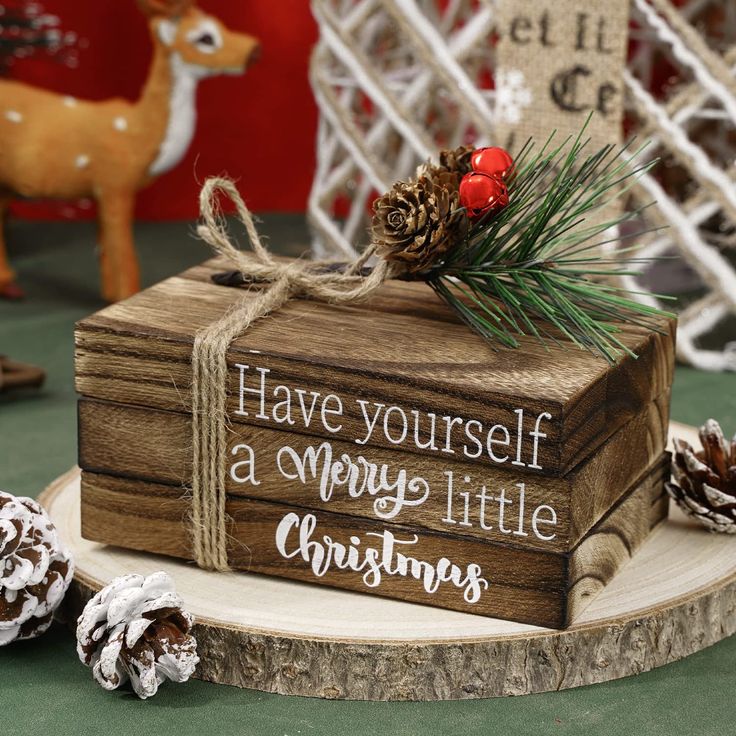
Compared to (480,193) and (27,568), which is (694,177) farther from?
(27,568)

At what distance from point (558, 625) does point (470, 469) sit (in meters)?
0.09

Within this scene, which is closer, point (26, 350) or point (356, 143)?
point (26, 350)

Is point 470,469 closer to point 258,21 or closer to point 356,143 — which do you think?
point 356,143

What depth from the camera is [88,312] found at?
1.54 meters

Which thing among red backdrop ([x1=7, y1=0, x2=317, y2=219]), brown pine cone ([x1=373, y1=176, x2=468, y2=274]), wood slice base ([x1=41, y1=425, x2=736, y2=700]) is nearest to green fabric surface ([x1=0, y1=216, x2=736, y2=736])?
wood slice base ([x1=41, y1=425, x2=736, y2=700])

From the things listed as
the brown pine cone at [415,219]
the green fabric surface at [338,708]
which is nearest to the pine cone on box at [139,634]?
the green fabric surface at [338,708]

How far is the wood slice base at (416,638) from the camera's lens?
0.66 meters

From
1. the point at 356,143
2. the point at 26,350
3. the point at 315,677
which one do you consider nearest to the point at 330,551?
the point at 315,677

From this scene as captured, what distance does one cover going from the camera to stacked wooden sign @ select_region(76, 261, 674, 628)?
0.65 metres

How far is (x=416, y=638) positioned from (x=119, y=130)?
104 centimetres

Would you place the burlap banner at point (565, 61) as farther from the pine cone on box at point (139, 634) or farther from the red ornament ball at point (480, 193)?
the pine cone on box at point (139, 634)

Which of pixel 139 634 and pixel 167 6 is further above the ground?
pixel 167 6

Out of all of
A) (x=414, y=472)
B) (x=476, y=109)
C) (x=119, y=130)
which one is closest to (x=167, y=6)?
(x=119, y=130)

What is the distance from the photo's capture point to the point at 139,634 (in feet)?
2.14
